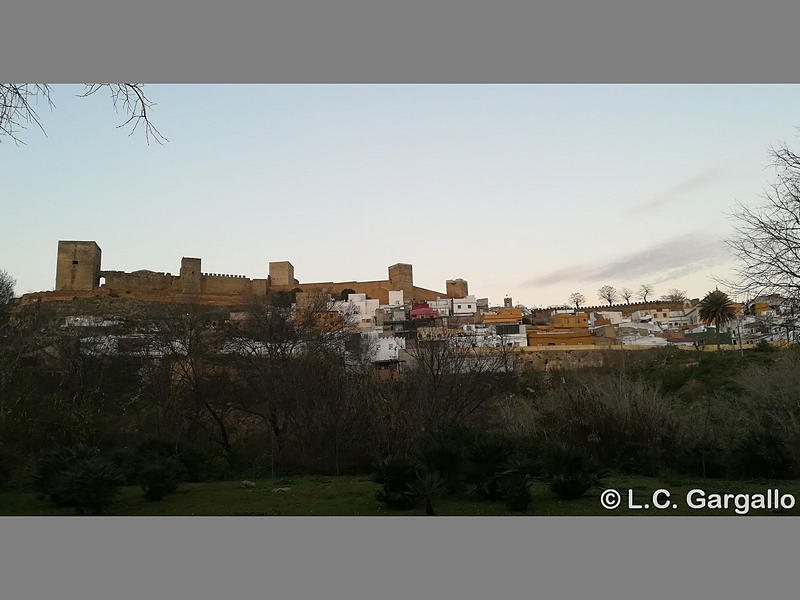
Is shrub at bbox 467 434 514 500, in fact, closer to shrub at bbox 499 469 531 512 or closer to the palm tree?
shrub at bbox 499 469 531 512

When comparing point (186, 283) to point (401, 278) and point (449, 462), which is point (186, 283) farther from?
A: point (449, 462)

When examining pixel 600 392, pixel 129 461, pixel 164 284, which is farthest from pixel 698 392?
pixel 164 284

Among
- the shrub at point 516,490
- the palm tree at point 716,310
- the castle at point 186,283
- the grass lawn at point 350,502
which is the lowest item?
the grass lawn at point 350,502

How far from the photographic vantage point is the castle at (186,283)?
6128 centimetres

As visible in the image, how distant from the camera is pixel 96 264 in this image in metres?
63.5

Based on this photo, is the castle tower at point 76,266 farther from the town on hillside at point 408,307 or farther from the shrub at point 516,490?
the shrub at point 516,490

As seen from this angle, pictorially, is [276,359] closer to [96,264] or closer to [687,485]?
[687,485]

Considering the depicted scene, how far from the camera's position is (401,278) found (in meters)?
68.6

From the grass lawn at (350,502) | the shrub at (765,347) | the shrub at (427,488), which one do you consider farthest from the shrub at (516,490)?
the shrub at (765,347)

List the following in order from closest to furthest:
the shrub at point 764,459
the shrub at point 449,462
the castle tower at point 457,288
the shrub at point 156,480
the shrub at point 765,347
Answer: the shrub at point 449,462, the shrub at point 156,480, the shrub at point 764,459, the shrub at point 765,347, the castle tower at point 457,288

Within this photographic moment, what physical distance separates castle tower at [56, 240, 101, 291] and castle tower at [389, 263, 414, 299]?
30.9 meters

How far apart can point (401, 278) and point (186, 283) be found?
75.5ft

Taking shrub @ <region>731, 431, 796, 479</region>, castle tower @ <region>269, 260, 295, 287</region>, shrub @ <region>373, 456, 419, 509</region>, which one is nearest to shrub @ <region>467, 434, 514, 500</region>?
shrub @ <region>373, 456, 419, 509</region>

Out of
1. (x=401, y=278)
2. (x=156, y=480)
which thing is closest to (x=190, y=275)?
(x=401, y=278)
